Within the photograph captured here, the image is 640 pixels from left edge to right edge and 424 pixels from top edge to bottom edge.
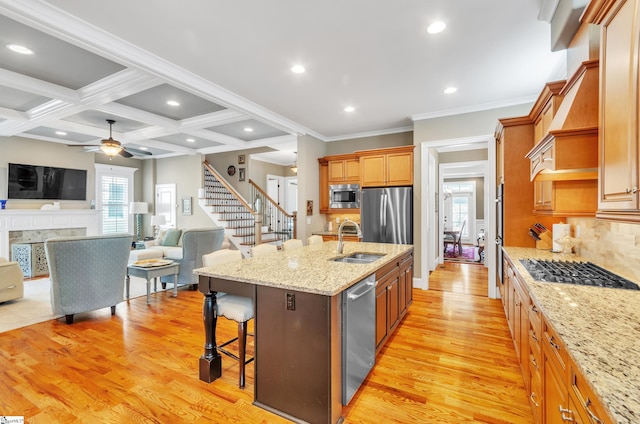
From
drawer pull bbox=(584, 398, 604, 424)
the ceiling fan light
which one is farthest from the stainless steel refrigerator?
the ceiling fan light

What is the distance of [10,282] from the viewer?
4195mm

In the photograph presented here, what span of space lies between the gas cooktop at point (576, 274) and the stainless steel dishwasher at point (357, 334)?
1.19 m

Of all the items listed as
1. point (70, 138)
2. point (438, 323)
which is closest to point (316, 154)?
point (438, 323)

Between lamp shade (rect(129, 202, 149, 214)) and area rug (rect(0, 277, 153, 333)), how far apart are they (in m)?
3.12

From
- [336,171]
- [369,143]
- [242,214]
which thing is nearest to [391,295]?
[336,171]

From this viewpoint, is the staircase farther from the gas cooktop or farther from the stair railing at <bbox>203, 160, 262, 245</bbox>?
the gas cooktop

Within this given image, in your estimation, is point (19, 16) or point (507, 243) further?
point (507, 243)

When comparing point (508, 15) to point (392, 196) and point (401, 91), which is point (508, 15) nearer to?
point (401, 91)

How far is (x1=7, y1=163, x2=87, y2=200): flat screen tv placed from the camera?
6352 millimetres

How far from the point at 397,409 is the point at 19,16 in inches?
160

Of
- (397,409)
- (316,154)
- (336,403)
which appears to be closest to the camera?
(336,403)

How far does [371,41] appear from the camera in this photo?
2816 millimetres

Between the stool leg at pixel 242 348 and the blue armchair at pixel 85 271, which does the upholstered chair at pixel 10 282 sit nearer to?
the blue armchair at pixel 85 271

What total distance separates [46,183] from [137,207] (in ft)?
6.41
